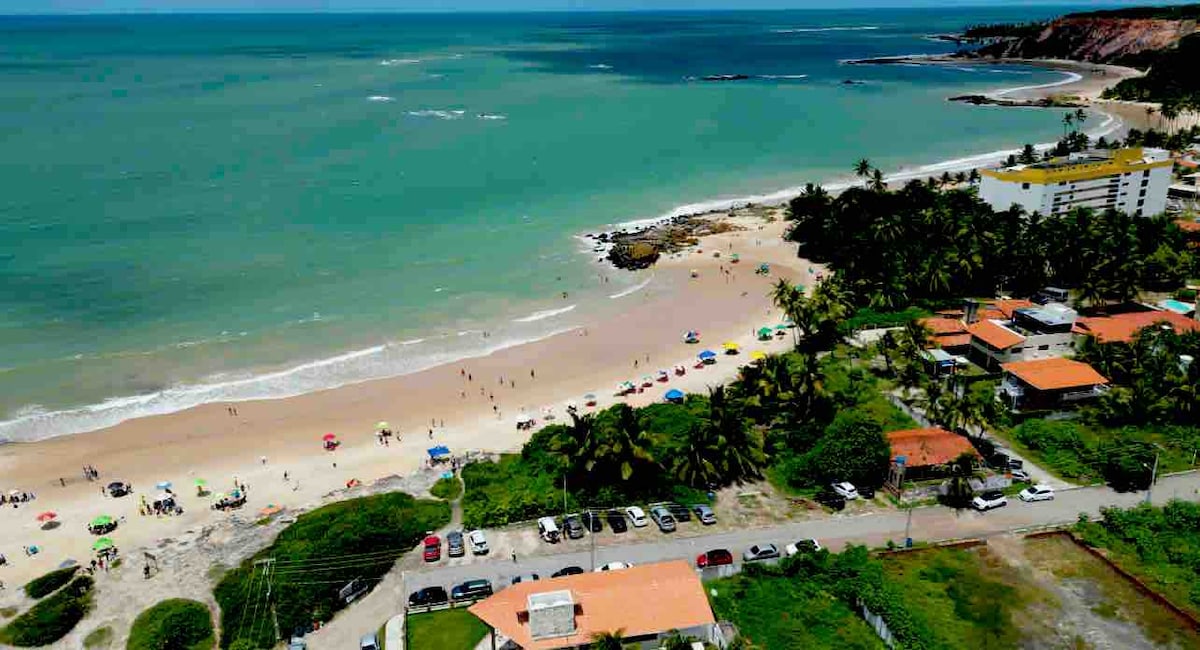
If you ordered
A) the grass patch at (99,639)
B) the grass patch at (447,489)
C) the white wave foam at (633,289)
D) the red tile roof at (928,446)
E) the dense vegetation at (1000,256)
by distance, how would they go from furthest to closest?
1. the white wave foam at (633,289)
2. the dense vegetation at (1000,256)
3. the grass patch at (447,489)
4. the red tile roof at (928,446)
5. the grass patch at (99,639)

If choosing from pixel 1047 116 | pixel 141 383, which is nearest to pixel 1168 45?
pixel 1047 116

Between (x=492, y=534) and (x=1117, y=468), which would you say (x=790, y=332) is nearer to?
(x=1117, y=468)

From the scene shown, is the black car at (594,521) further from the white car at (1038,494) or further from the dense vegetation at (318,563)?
the white car at (1038,494)

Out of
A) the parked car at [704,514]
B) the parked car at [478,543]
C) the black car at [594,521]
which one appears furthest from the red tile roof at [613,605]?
the parked car at [704,514]

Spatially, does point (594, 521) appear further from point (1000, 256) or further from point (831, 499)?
point (1000, 256)

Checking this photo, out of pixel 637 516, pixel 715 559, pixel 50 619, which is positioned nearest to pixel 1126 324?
pixel 715 559
